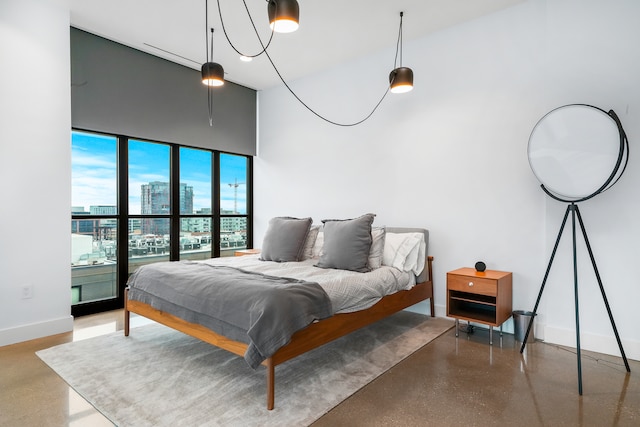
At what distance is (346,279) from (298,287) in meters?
0.57

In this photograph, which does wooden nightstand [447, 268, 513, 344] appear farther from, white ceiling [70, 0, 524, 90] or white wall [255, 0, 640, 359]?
white ceiling [70, 0, 524, 90]

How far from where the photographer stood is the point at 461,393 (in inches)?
89.5

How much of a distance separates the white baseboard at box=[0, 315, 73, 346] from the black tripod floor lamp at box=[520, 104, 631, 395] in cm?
419

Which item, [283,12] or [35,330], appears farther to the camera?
[35,330]

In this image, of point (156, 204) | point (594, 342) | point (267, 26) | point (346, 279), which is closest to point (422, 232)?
point (346, 279)

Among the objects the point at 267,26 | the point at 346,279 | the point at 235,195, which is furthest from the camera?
the point at 235,195

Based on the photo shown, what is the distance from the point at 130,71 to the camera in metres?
4.20

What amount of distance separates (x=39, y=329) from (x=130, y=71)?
2.84 m

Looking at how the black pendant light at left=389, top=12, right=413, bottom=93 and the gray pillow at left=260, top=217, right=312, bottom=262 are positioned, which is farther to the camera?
the gray pillow at left=260, top=217, right=312, bottom=262

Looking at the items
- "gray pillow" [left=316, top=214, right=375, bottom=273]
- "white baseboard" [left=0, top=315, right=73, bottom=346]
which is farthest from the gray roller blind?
"gray pillow" [left=316, top=214, right=375, bottom=273]

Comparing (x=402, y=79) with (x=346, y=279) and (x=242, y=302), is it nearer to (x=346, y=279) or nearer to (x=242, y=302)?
(x=346, y=279)

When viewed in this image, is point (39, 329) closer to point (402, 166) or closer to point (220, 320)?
point (220, 320)

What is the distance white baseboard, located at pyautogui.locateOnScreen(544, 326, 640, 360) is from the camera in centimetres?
276

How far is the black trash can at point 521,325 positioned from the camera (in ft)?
10.3
